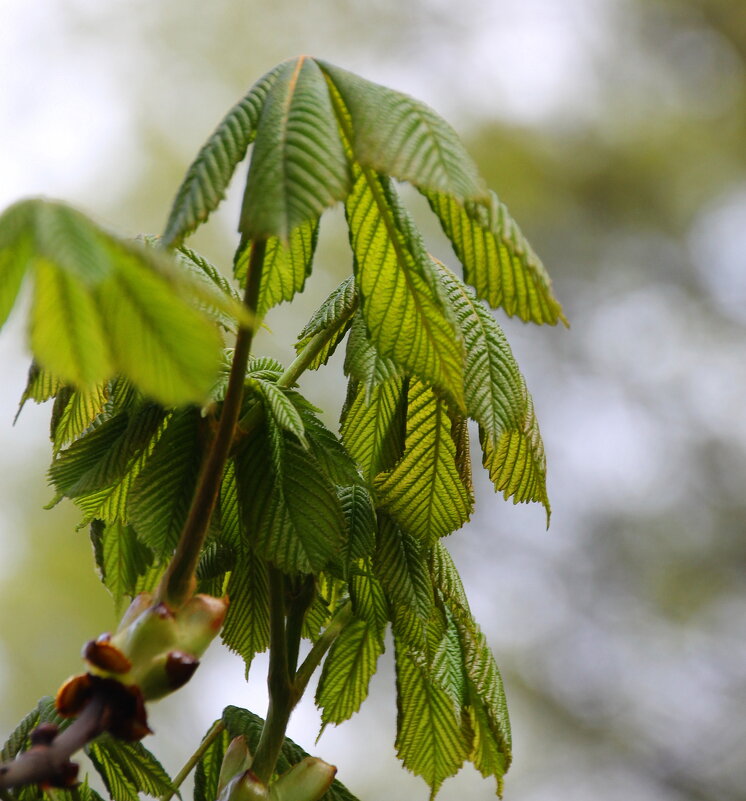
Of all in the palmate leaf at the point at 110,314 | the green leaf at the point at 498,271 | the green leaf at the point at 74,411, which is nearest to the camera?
the palmate leaf at the point at 110,314

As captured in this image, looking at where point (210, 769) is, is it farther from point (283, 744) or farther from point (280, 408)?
point (280, 408)

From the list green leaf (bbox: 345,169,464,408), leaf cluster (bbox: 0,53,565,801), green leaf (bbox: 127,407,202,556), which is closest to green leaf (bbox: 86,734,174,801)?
leaf cluster (bbox: 0,53,565,801)

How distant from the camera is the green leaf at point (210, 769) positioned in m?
0.47

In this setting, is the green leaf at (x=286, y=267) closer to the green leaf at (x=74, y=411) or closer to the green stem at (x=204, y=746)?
the green leaf at (x=74, y=411)

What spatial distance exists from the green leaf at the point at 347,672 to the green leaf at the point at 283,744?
4 cm

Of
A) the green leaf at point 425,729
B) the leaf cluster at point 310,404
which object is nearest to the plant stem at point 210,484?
the leaf cluster at point 310,404

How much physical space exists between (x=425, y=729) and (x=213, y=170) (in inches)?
12.8

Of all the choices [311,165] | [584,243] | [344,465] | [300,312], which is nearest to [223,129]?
[311,165]

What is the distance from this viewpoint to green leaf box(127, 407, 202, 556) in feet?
1.20

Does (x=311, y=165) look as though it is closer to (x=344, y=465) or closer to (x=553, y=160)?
(x=344, y=465)

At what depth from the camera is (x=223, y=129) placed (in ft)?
0.98

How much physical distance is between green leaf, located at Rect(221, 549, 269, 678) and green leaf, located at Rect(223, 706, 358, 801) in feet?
0.08

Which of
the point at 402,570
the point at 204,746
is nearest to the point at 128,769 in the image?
the point at 204,746

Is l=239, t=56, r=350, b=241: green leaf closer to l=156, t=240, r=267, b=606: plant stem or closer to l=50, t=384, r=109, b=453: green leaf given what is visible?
l=156, t=240, r=267, b=606: plant stem
